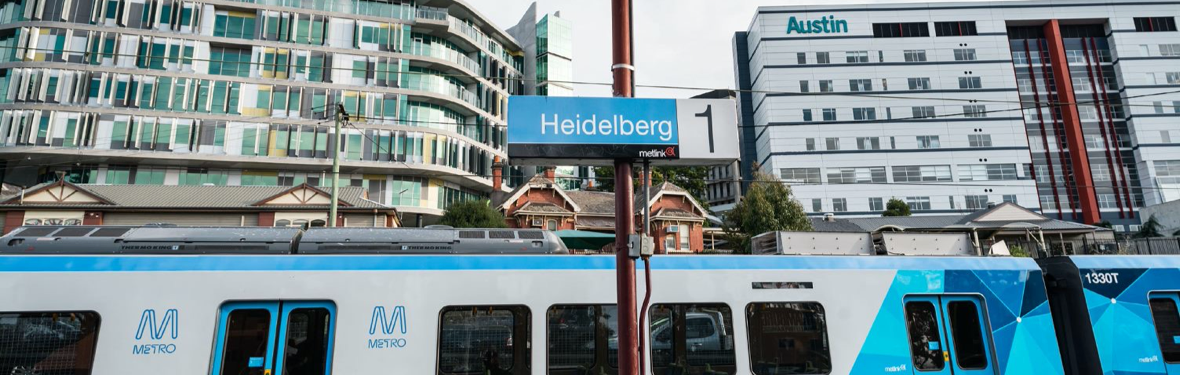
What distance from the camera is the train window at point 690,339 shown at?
7.84 meters

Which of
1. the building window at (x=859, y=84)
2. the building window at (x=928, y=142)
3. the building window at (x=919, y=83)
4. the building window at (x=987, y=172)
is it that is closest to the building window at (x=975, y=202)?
the building window at (x=987, y=172)

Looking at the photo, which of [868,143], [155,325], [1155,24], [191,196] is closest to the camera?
[155,325]

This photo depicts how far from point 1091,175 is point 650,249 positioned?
8097cm

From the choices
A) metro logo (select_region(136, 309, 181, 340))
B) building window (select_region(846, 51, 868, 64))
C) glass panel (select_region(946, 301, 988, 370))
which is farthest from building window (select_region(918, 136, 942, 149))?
metro logo (select_region(136, 309, 181, 340))

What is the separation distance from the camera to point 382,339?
7289 millimetres

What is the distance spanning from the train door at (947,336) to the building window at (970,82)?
68069 mm

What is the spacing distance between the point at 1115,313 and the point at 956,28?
70.2 m

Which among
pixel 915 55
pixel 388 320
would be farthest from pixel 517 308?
pixel 915 55

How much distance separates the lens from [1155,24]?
69.6 metres

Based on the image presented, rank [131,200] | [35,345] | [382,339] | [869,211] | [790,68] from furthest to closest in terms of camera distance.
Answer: [790,68], [869,211], [131,200], [382,339], [35,345]

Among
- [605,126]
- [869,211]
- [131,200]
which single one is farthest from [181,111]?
[869,211]

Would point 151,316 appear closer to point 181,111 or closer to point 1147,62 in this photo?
point 181,111

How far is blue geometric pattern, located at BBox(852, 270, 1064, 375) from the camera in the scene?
8.26 m

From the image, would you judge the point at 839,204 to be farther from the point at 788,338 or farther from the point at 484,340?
the point at 484,340
